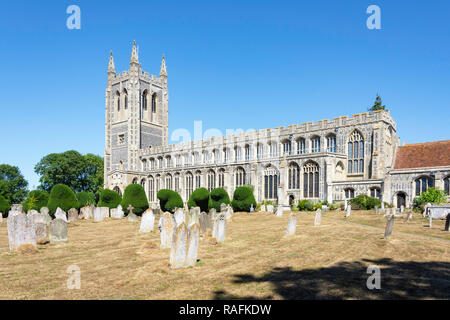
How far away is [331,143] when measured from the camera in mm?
37875

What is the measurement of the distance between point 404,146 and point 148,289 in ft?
121

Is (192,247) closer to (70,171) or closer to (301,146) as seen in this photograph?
(301,146)

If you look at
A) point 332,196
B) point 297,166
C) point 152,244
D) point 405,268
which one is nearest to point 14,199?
point 297,166

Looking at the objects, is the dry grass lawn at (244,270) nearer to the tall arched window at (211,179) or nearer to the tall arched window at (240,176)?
the tall arched window at (240,176)

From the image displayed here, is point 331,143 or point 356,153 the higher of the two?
point 331,143

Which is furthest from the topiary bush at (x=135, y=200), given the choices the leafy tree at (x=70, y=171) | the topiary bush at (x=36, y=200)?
the leafy tree at (x=70, y=171)

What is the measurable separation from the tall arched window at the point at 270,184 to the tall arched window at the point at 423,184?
14.8m

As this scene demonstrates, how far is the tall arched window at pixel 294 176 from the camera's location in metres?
37.3

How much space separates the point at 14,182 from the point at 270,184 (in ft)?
149

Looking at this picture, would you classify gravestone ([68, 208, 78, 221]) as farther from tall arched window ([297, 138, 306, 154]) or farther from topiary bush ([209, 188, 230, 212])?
tall arched window ([297, 138, 306, 154])

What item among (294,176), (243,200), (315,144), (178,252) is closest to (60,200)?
(243,200)

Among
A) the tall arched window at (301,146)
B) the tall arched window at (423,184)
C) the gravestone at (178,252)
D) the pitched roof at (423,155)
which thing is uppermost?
the tall arched window at (301,146)

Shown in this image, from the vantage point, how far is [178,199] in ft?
115
